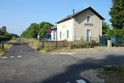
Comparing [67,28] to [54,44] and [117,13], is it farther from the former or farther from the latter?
[117,13]

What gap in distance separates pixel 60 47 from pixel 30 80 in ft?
53.7

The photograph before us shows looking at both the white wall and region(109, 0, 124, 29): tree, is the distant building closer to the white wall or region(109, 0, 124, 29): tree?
the white wall

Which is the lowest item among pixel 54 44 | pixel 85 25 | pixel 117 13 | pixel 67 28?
pixel 54 44

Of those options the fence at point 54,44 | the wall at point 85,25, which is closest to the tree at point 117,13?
the wall at point 85,25

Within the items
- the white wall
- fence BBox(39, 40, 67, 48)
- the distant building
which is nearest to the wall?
the distant building

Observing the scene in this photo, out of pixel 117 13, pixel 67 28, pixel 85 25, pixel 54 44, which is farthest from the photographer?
pixel 117 13

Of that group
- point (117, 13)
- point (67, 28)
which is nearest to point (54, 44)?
point (67, 28)

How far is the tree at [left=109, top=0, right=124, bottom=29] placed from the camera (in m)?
39.3

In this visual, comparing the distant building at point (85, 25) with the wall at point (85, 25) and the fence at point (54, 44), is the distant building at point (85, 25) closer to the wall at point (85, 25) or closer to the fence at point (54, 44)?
the wall at point (85, 25)

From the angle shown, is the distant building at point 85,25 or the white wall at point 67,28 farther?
the white wall at point 67,28

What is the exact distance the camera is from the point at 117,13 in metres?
40.1

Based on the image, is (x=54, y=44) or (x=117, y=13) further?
(x=117, y=13)

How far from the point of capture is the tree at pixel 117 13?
39344mm

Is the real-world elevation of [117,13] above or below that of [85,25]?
above
